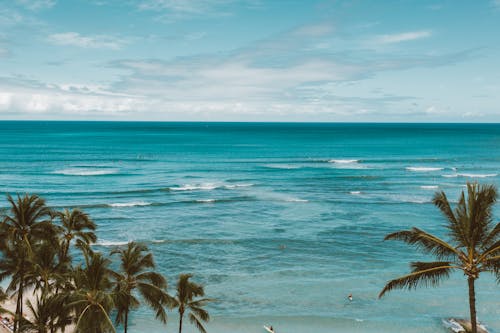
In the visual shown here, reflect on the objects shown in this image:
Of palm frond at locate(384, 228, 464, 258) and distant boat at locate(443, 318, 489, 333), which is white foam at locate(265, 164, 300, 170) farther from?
palm frond at locate(384, 228, 464, 258)

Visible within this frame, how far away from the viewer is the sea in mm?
33094

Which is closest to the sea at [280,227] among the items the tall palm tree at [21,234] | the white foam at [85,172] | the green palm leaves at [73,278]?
the white foam at [85,172]

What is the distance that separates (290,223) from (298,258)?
12.6m

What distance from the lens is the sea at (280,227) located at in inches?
1303

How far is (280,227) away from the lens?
182ft

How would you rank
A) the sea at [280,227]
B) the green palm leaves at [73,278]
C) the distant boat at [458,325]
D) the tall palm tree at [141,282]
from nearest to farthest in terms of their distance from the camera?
the green palm leaves at [73,278] → the tall palm tree at [141,282] → the distant boat at [458,325] → the sea at [280,227]

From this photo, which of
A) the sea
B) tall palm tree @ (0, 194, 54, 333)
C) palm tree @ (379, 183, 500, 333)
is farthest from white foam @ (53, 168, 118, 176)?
palm tree @ (379, 183, 500, 333)

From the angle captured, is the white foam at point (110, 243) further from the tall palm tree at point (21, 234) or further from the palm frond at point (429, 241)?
the palm frond at point (429, 241)

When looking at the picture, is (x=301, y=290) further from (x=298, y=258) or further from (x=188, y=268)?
(x=188, y=268)

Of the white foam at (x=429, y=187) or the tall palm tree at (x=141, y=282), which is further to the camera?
the white foam at (x=429, y=187)

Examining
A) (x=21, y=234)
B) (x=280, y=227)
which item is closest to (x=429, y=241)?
(x=21, y=234)

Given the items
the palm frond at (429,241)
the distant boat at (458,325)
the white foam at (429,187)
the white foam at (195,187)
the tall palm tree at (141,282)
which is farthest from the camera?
the white foam at (429,187)

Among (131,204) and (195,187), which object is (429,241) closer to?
(131,204)

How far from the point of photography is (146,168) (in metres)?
104
